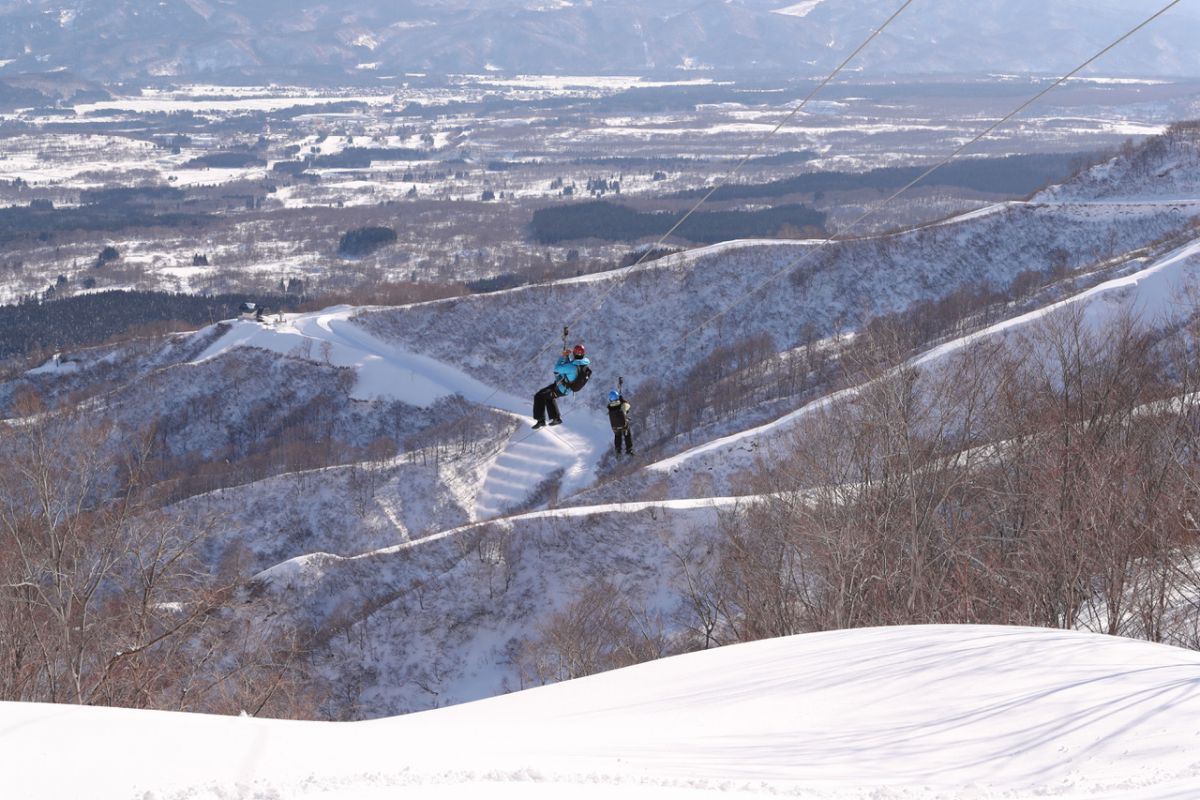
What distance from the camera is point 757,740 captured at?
14508 mm

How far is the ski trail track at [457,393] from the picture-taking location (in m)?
71.8

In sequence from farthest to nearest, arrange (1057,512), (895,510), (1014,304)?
1. (1014,304)
2. (895,510)
3. (1057,512)

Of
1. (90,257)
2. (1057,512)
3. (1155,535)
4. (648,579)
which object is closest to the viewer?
(1155,535)

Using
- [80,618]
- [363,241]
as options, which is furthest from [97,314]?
[80,618]

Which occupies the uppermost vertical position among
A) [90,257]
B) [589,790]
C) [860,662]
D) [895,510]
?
[589,790]

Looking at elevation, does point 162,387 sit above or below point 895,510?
below

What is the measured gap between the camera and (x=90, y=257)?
169m

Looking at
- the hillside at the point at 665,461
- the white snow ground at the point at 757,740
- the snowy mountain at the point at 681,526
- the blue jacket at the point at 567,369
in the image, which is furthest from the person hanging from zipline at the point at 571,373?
the hillside at the point at 665,461

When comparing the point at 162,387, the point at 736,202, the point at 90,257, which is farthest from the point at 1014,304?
the point at 90,257

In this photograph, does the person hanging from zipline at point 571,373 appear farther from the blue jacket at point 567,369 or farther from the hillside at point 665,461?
the hillside at point 665,461

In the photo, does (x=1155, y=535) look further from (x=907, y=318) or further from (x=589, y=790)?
(x=907, y=318)

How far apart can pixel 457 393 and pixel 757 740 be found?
74.4 metres

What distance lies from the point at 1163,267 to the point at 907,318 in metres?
21.4

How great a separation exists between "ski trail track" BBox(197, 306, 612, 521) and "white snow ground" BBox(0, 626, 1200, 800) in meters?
49.5
